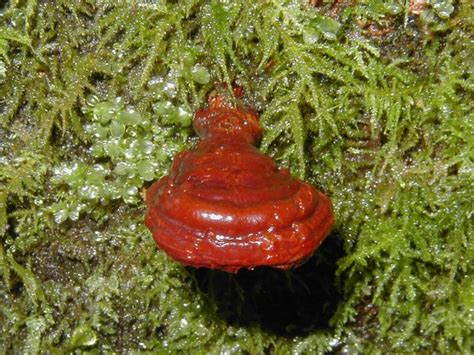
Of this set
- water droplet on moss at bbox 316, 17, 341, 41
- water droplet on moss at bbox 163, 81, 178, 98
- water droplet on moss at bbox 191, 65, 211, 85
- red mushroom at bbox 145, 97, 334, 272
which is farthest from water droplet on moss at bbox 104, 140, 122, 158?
water droplet on moss at bbox 316, 17, 341, 41

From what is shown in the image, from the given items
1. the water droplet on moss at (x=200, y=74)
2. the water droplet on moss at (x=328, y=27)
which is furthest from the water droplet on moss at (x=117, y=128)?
the water droplet on moss at (x=328, y=27)

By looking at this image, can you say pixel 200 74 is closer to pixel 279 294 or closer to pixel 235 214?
pixel 235 214

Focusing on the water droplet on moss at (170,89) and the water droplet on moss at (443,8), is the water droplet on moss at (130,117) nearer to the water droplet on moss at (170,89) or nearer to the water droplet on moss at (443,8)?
the water droplet on moss at (170,89)

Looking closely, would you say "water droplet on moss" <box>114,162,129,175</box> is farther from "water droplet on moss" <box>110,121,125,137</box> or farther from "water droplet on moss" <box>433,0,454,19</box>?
"water droplet on moss" <box>433,0,454,19</box>

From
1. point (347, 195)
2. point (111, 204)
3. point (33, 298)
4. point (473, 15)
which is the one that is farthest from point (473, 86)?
point (33, 298)

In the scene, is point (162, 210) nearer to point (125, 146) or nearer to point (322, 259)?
point (125, 146)

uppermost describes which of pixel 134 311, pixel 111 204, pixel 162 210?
pixel 162 210
